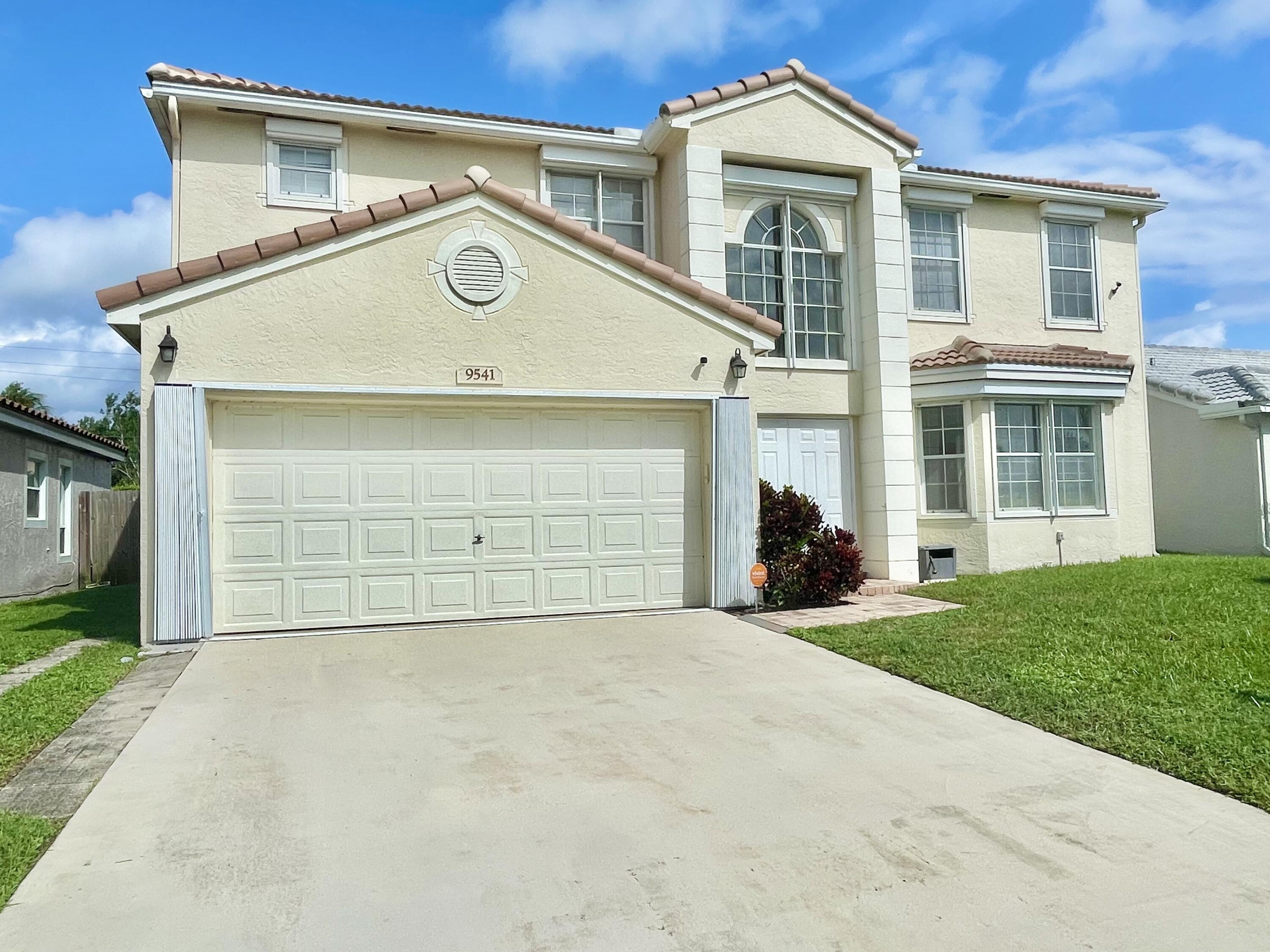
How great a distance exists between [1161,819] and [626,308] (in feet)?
23.7

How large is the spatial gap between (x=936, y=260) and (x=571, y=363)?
777 cm

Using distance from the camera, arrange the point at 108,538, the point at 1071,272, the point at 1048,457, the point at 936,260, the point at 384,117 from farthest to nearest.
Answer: the point at 108,538 < the point at 1071,272 < the point at 936,260 < the point at 1048,457 < the point at 384,117

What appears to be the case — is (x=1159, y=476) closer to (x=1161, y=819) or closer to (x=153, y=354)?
(x=1161, y=819)

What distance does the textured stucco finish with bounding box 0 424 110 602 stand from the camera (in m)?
13.9

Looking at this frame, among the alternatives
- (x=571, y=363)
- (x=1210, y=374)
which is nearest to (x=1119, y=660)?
(x=571, y=363)

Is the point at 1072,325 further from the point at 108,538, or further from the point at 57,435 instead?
the point at 108,538

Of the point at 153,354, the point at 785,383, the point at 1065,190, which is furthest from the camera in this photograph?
the point at 1065,190

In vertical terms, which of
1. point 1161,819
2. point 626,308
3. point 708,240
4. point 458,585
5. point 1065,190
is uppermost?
point 1065,190

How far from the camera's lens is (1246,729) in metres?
5.30

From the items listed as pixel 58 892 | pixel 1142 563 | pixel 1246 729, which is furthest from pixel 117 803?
pixel 1142 563

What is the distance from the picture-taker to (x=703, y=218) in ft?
38.9

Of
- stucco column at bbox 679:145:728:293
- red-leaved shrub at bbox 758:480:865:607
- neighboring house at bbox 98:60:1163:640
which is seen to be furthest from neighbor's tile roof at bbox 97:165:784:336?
red-leaved shrub at bbox 758:480:865:607

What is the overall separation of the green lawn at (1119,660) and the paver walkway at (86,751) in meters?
5.65

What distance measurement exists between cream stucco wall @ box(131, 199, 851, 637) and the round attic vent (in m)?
0.19
